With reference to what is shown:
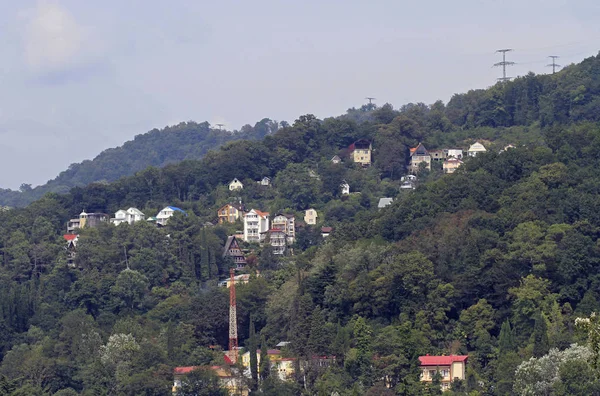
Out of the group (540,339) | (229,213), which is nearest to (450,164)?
(229,213)

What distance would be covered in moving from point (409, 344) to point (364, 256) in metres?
7.00

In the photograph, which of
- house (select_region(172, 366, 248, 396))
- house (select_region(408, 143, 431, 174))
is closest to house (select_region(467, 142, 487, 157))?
house (select_region(408, 143, 431, 174))

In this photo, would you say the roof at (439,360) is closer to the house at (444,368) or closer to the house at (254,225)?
the house at (444,368)

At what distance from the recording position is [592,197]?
1678 inches

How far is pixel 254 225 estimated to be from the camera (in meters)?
60.2

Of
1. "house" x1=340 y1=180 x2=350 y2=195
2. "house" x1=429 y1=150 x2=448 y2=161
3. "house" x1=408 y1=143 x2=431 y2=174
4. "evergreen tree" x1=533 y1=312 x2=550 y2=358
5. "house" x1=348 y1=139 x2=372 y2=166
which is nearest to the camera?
"evergreen tree" x1=533 y1=312 x2=550 y2=358

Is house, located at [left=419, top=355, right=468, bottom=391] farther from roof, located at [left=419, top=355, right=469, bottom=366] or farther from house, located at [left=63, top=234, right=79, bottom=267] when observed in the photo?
house, located at [left=63, top=234, right=79, bottom=267]

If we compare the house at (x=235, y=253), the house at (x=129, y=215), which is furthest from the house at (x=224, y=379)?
the house at (x=129, y=215)

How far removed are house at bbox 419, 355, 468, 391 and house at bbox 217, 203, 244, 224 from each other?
85.3 feet

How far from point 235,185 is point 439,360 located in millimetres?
30203

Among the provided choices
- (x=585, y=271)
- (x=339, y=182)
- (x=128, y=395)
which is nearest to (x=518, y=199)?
(x=585, y=271)

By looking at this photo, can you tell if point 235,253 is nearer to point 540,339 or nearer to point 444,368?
point 444,368

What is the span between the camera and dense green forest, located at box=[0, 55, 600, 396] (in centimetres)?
3744

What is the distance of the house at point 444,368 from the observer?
36938 millimetres
